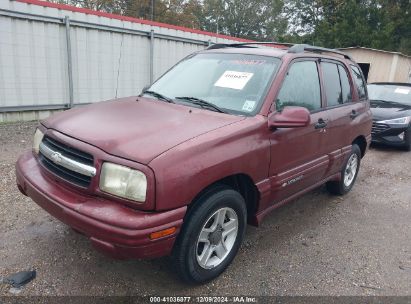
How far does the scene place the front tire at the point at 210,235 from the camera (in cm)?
264

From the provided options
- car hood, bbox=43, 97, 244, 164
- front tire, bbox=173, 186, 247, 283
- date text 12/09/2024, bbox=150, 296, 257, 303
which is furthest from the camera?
date text 12/09/2024, bbox=150, 296, 257, 303

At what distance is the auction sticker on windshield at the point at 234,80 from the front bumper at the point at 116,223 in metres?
1.39

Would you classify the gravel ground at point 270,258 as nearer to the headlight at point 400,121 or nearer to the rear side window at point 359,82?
the rear side window at point 359,82

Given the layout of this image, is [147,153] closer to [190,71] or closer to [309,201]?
[190,71]

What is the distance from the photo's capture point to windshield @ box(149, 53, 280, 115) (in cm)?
325

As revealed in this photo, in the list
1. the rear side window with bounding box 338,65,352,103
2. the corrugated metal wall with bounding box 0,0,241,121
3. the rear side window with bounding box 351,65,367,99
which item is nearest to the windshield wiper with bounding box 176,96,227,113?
the rear side window with bounding box 338,65,352,103

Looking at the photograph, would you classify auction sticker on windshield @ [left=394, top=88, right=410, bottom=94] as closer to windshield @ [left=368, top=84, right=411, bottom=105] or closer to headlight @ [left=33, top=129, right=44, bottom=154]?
windshield @ [left=368, top=84, right=411, bottom=105]

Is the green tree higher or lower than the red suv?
higher

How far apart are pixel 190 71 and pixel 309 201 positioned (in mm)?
2360

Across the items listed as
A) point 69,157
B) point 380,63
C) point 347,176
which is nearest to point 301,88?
point 347,176

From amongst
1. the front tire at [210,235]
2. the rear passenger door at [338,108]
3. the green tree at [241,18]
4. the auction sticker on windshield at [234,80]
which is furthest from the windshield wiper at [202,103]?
the green tree at [241,18]

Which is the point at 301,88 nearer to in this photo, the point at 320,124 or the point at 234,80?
the point at 320,124

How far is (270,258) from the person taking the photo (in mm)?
3385

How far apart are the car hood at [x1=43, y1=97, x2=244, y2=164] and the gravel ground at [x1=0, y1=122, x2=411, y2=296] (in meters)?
1.14
